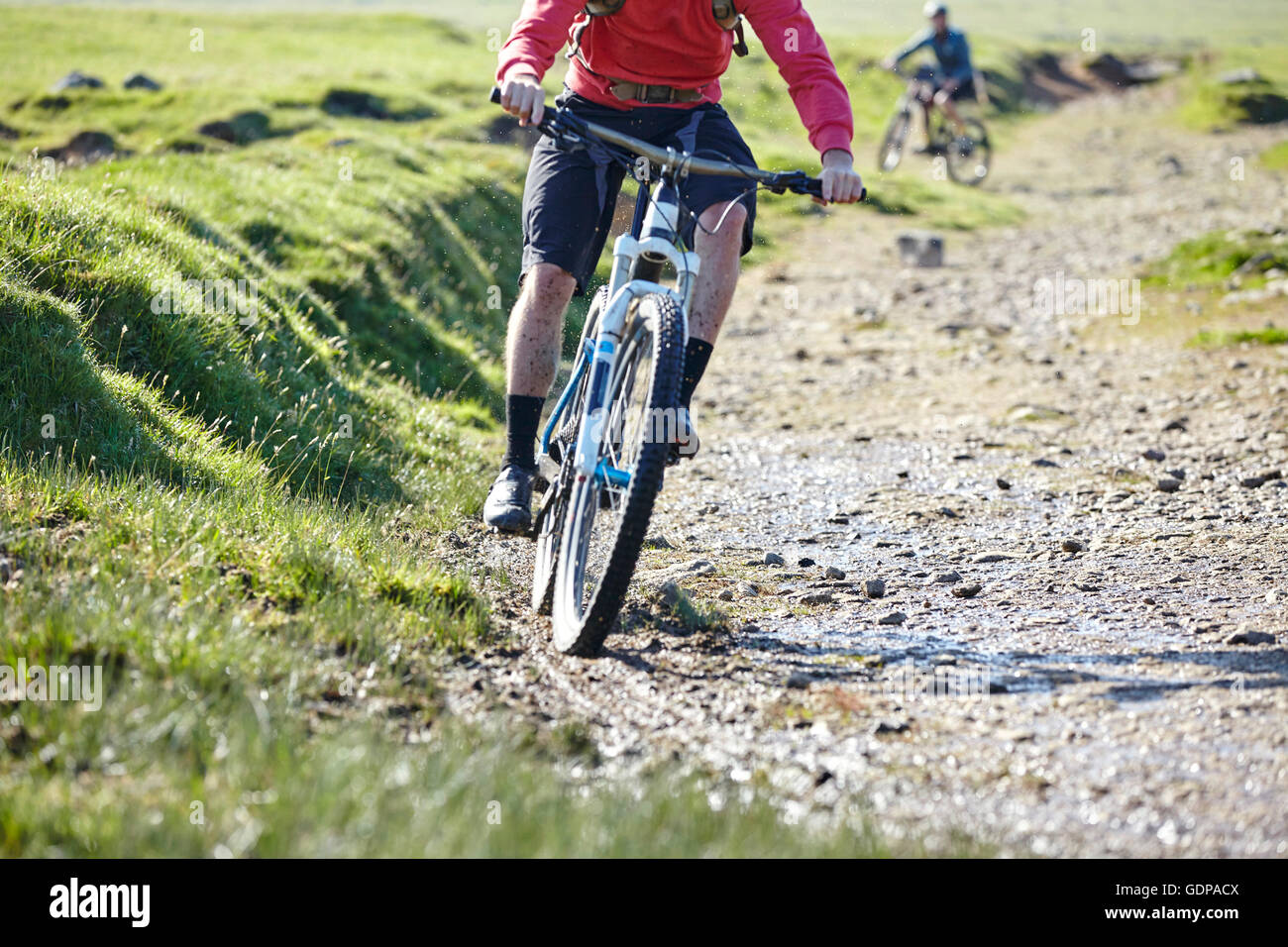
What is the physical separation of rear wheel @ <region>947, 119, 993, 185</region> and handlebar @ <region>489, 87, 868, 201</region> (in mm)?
23262

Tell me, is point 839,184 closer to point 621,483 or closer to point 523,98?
point 523,98

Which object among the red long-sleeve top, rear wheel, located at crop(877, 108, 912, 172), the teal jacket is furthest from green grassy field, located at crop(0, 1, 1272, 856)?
rear wheel, located at crop(877, 108, 912, 172)

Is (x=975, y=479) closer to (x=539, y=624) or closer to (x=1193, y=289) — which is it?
(x=539, y=624)

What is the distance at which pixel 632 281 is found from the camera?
4.06m

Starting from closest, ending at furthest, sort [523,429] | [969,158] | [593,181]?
[593,181]
[523,429]
[969,158]

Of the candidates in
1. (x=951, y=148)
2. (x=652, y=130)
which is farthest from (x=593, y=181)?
(x=951, y=148)

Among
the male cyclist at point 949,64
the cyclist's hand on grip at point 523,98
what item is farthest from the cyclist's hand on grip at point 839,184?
the male cyclist at point 949,64

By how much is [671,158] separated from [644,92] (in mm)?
797

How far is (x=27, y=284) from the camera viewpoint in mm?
5438

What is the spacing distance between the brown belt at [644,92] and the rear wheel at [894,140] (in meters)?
21.4

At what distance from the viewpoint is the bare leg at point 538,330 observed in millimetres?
4582

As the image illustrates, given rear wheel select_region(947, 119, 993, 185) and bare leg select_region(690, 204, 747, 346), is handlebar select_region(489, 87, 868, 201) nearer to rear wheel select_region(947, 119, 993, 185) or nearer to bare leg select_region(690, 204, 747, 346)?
bare leg select_region(690, 204, 747, 346)

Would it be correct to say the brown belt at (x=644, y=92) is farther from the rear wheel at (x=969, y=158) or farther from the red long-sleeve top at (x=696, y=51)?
the rear wheel at (x=969, y=158)

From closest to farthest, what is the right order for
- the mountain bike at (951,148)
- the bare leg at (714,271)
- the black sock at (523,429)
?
1. the bare leg at (714,271)
2. the black sock at (523,429)
3. the mountain bike at (951,148)
